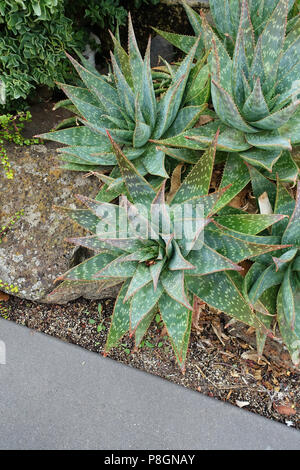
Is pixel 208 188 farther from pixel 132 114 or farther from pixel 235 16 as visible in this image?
pixel 235 16

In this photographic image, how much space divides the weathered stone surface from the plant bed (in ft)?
0.40

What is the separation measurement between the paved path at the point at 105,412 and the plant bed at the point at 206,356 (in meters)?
0.06

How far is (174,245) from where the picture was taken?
1.37 m

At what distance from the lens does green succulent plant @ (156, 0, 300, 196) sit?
4.64ft

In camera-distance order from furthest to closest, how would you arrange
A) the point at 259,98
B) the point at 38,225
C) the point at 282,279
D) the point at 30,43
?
the point at 38,225, the point at 30,43, the point at 282,279, the point at 259,98

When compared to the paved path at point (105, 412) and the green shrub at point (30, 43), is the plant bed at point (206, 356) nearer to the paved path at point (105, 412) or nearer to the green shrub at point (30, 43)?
the paved path at point (105, 412)

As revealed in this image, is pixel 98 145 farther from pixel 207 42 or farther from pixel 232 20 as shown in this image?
pixel 232 20

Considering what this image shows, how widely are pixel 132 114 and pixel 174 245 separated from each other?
68 centimetres

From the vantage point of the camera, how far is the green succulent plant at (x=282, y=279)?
1.45 m

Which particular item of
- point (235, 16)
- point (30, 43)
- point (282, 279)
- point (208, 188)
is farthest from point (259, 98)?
point (30, 43)

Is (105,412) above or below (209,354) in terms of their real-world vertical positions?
below

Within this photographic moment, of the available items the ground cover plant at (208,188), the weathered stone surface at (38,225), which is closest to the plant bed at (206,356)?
the weathered stone surface at (38,225)

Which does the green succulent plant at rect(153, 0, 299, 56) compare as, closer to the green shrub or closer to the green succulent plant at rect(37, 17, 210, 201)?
the green succulent plant at rect(37, 17, 210, 201)
